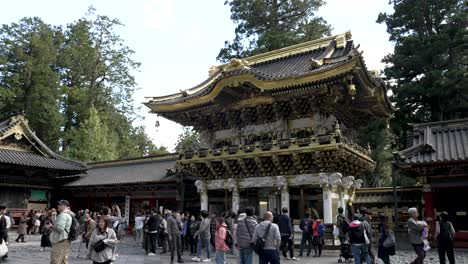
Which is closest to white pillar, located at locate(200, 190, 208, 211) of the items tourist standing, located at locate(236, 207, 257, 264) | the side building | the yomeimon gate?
the yomeimon gate

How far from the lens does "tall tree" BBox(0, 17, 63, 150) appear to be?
38969 mm

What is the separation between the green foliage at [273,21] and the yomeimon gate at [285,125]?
11.5 meters

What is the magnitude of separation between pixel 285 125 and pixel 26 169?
59.9ft

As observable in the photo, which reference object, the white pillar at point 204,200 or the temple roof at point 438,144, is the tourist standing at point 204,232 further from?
the temple roof at point 438,144

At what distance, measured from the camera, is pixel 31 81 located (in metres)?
39.9

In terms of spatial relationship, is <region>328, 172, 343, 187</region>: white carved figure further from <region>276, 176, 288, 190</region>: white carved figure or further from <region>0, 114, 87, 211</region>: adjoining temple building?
<region>0, 114, 87, 211</region>: adjoining temple building

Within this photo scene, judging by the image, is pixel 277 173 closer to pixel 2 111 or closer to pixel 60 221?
pixel 60 221

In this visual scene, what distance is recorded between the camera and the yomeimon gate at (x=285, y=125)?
1739 centimetres

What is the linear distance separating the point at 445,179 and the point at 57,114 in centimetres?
3465

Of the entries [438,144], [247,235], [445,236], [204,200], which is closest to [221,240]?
[247,235]

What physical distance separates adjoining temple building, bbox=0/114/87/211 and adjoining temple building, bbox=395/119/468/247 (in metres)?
22.5

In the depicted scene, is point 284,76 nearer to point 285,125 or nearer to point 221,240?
point 285,125

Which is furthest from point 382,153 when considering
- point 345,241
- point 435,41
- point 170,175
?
point 345,241

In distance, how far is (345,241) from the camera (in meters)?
12.8
